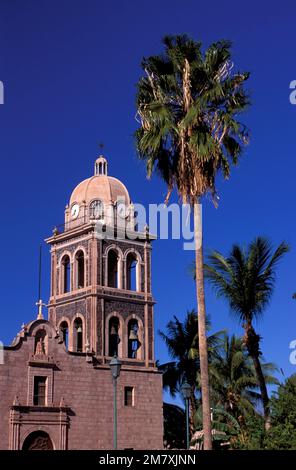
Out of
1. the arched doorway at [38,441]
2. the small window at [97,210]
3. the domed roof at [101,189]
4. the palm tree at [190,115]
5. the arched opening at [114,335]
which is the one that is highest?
the domed roof at [101,189]

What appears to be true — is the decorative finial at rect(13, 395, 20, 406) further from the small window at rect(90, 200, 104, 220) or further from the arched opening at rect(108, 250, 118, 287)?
the small window at rect(90, 200, 104, 220)

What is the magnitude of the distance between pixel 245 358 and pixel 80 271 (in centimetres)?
1232

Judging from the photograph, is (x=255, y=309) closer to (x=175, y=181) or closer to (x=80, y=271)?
(x=175, y=181)

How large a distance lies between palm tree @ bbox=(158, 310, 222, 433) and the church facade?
3919 mm

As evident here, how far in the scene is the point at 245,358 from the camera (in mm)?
49062

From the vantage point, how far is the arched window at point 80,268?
146 ft

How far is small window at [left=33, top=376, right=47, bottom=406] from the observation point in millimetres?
38656

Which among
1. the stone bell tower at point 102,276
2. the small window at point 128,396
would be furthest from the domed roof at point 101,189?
the small window at point 128,396

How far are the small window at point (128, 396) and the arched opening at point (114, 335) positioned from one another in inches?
87.2

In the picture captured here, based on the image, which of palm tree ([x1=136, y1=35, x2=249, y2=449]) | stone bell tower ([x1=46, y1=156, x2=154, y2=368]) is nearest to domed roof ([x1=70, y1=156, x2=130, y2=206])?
stone bell tower ([x1=46, y1=156, x2=154, y2=368])

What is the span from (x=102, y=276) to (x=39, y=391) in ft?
24.8

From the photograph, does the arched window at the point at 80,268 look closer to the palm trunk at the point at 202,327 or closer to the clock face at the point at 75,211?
the clock face at the point at 75,211

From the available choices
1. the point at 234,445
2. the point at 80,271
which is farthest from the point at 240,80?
the point at 80,271

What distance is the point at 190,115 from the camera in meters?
22.8
